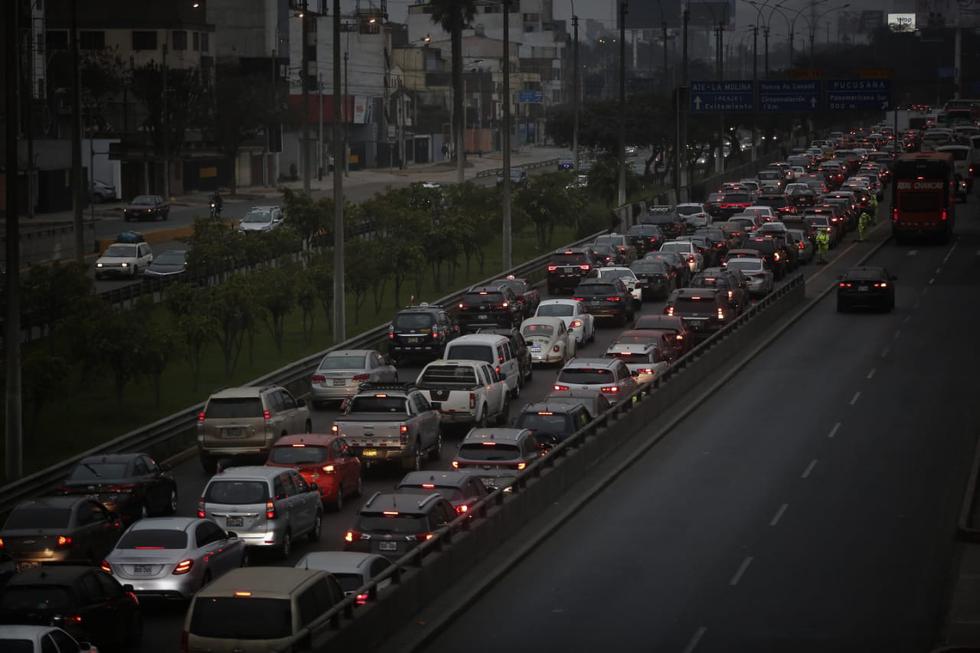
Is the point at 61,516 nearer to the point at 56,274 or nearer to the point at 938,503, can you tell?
the point at 938,503

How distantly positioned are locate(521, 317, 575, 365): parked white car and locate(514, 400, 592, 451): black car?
13.0 meters

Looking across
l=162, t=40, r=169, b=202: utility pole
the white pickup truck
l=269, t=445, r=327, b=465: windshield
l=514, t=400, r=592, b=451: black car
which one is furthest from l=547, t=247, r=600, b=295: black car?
l=162, t=40, r=169, b=202: utility pole

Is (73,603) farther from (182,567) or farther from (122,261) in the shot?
(122,261)

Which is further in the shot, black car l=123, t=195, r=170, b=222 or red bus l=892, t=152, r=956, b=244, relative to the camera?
black car l=123, t=195, r=170, b=222

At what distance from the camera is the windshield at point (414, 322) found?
48750 mm

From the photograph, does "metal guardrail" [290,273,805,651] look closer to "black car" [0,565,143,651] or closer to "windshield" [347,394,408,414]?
"black car" [0,565,143,651]

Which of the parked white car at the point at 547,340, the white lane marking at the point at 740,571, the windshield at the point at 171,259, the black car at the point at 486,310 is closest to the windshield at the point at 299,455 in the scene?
the white lane marking at the point at 740,571

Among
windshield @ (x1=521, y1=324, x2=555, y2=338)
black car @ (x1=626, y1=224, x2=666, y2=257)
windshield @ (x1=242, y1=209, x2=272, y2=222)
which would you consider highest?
windshield @ (x1=242, y1=209, x2=272, y2=222)

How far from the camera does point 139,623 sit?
23.1 metres

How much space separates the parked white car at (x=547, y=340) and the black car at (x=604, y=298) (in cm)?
621

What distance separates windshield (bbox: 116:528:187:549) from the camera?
25.0m

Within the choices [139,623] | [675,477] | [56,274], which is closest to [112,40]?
[56,274]

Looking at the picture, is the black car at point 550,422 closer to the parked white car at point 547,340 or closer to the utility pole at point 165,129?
the parked white car at point 547,340

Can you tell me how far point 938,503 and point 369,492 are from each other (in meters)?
10.4
